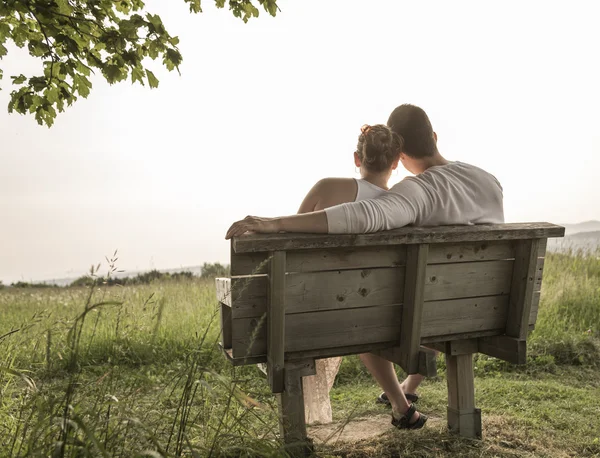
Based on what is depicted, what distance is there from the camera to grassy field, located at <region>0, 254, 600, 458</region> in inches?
94.3

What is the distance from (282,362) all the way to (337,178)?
1.23 metres

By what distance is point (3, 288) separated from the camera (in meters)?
12.6

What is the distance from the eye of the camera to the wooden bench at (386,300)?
312cm

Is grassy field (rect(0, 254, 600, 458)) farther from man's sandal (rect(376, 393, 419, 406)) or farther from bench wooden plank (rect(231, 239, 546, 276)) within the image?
bench wooden plank (rect(231, 239, 546, 276))

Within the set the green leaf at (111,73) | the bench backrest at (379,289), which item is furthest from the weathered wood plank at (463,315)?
the green leaf at (111,73)

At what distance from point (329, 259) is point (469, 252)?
104cm

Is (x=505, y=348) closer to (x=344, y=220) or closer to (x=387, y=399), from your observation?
(x=387, y=399)

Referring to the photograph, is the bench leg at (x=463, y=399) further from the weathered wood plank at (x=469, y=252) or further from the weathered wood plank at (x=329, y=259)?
the weathered wood plank at (x=329, y=259)

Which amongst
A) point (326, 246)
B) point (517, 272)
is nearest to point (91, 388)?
point (326, 246)

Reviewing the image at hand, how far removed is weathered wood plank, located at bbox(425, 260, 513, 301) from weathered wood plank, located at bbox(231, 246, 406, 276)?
303mm

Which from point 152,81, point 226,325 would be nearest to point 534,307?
point 226,325

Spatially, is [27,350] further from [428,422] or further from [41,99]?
[428,422]

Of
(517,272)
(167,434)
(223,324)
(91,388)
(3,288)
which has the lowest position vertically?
(3,288)

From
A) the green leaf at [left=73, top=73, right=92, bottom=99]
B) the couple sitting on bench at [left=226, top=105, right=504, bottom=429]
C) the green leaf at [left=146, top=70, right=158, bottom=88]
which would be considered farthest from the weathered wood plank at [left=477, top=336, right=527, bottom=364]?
the green leaf at [left=73, top=73, right=92, bottom=99]
